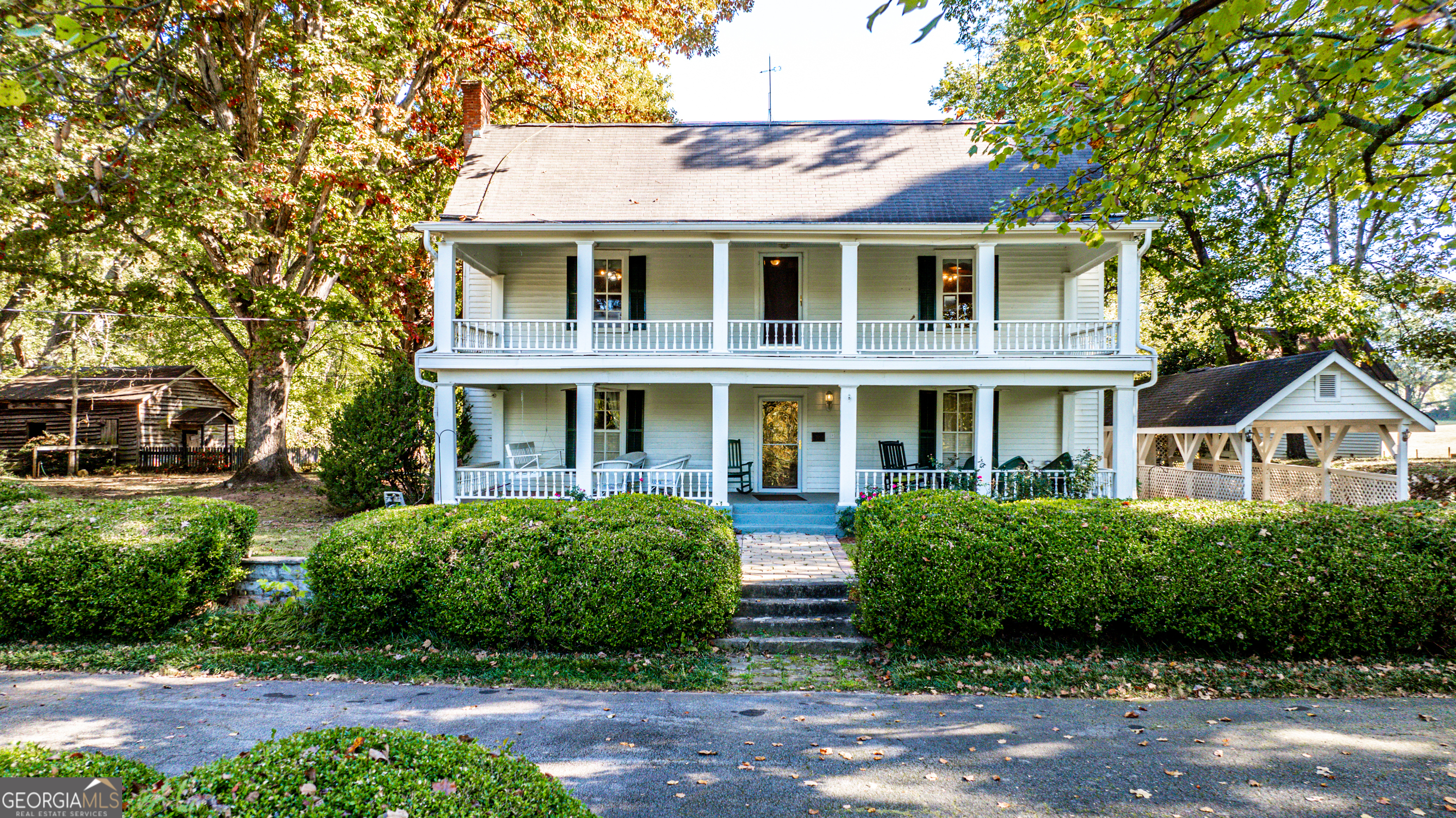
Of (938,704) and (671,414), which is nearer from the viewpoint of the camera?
(938,704)

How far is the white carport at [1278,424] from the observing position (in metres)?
12.2

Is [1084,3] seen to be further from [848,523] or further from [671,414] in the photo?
[671,414]

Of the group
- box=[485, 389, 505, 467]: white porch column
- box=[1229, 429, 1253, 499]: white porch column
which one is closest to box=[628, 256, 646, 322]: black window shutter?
box=[485, 389, 505, 467]: white porch column

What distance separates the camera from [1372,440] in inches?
1220

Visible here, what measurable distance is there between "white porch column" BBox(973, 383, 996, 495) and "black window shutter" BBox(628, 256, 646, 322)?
23.3 ft

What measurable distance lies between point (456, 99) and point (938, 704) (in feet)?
64.7

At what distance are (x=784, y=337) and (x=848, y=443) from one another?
2406mm

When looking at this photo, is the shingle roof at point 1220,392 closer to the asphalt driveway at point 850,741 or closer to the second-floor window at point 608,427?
the asphalt driveway at point 850,741

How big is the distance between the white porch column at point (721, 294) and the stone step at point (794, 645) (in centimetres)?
555

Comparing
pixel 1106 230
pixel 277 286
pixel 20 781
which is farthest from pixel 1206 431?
pixel 277 286

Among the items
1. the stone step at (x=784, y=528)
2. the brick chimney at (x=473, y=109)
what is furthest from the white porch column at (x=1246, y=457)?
the brick chimney at (x=473, y=109)

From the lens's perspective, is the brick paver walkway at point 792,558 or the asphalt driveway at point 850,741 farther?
the brick paver walkway at point 792,558

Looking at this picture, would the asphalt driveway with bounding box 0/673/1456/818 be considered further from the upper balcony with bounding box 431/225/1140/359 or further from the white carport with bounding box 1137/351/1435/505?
the white carport with bounding box 1137/351/1435/505

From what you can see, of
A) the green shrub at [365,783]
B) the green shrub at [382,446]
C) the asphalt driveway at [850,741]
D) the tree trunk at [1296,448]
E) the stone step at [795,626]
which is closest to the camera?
the green shrub at [365,783]
